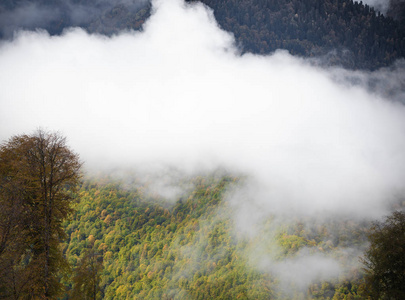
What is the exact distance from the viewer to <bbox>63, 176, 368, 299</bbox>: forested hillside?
66.2 meters

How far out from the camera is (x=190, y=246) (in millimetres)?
86812

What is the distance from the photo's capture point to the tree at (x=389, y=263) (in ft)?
65.4

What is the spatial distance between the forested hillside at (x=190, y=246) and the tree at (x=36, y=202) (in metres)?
43.8

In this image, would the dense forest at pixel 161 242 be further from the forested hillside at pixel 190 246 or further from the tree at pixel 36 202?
the forested hillside at pixel 190 246

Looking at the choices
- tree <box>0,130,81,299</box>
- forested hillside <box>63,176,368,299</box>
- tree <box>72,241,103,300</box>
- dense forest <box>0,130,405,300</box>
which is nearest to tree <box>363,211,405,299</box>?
dense forest <box>0,130,405,300</box>

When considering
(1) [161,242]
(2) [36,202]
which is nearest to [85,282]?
(2) [36,202]

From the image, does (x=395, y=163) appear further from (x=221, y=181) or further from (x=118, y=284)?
(x=118, y=284)

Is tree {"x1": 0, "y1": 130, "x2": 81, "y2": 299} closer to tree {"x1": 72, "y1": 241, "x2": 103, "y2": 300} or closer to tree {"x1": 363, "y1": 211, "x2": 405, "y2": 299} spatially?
tree {"x1": 72, "y1": 241, "x2": 103, "y2": 300}

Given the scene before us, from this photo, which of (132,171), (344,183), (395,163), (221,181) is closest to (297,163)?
(344,183)

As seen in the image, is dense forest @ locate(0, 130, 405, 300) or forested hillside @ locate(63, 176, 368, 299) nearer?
dense forest @ locate(0, 130, 405, 300)

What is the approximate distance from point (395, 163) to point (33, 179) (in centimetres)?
16780

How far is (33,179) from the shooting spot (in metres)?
18.6

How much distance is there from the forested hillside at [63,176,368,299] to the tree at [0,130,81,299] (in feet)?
144

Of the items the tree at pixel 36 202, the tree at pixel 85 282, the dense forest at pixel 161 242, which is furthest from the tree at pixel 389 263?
the tree at pixel 36 202
